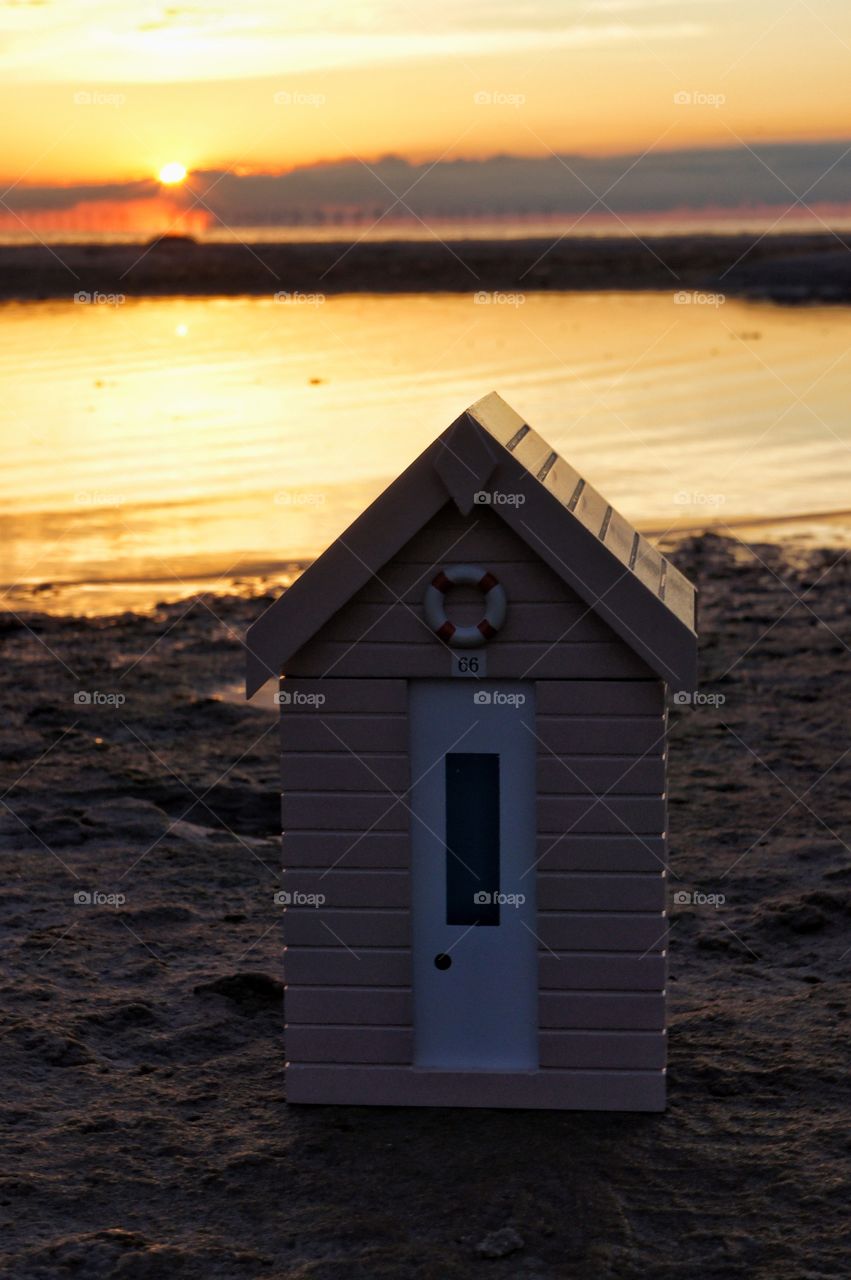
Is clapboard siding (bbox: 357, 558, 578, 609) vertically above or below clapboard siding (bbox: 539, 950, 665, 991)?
above

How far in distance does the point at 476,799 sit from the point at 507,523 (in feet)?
3.47

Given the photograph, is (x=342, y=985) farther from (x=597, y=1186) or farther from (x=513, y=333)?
(x=513, y=333)

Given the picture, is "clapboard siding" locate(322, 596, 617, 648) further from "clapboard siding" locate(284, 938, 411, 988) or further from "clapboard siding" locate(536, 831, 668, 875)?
"clapboard siding" locate(284, 938, 411, 988)

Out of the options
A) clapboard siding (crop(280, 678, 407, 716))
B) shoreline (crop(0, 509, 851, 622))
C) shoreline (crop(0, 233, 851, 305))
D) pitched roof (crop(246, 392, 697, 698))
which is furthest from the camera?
shoreline (crop(0, 233, 851, 305))

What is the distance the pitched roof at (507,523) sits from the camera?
572 centimetres

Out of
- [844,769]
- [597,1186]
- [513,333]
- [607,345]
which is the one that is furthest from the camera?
[513,333]

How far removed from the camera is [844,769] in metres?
9.96

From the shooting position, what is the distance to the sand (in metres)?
5.40

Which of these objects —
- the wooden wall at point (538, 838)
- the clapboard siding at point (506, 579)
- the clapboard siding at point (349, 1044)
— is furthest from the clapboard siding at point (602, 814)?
the clapboard siding at point (349, 1044)

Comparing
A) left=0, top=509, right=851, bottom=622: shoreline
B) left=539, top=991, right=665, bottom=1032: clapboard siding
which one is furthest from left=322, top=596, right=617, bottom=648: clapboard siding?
left=0, top=509, right=851, bottom=622: shoreline

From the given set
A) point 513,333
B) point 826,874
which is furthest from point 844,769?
point 513,333

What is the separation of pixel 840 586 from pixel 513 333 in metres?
23.2

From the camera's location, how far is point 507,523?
19.1 feet

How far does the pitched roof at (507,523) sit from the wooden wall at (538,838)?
0.41 ft
